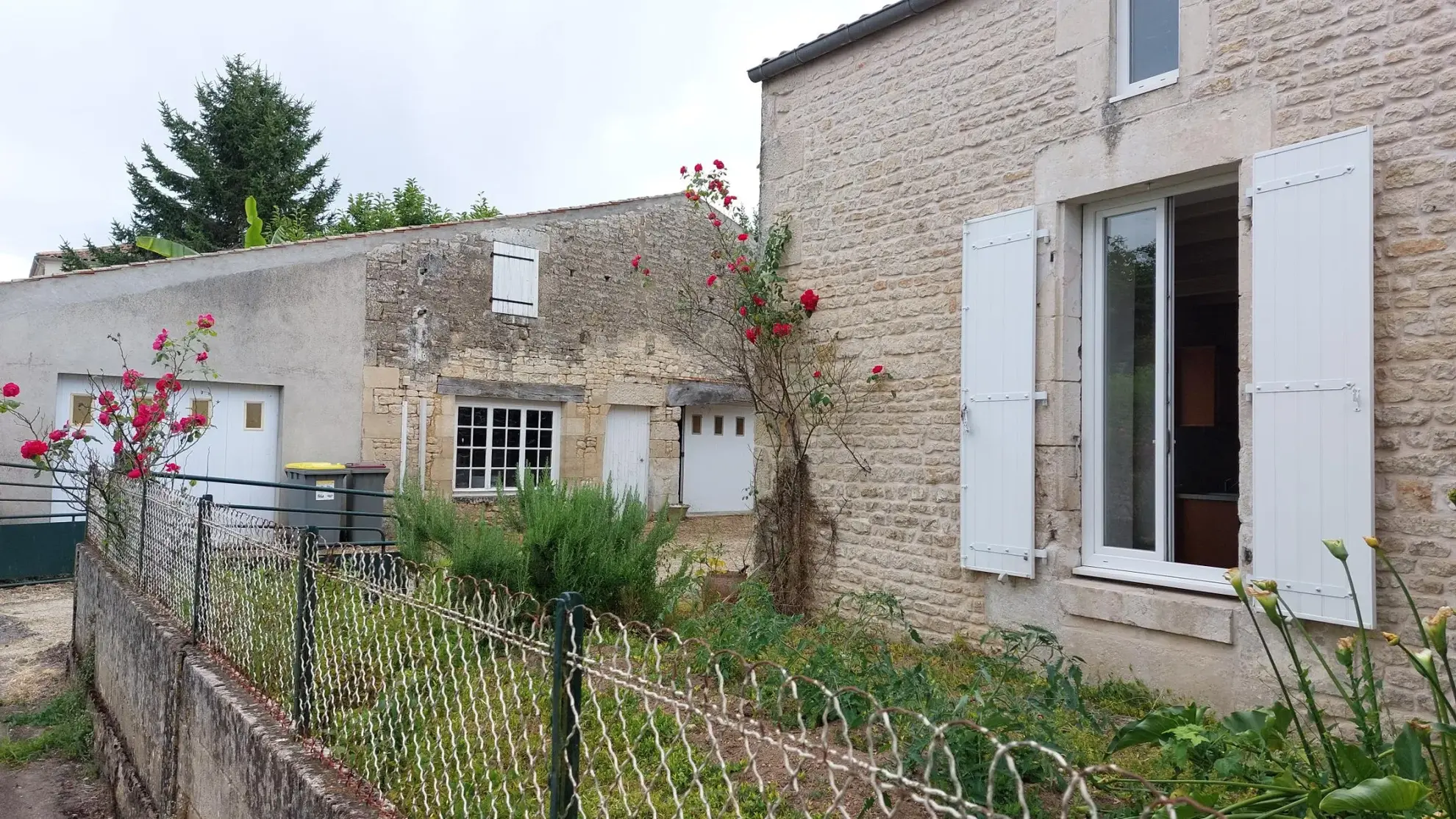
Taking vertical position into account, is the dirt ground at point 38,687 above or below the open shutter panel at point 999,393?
below

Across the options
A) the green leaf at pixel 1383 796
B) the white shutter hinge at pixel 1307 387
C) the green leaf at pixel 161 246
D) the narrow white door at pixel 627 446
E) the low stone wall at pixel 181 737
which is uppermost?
the green leaf at pixel 161 246

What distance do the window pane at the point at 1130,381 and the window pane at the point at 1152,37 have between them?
724 millimetres

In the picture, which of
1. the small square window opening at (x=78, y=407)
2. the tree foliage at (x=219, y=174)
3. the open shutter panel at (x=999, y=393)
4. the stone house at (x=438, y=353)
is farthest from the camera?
the tree foliage at (x=219, y=174)

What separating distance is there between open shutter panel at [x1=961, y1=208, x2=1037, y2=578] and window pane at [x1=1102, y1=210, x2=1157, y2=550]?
15.5 inches

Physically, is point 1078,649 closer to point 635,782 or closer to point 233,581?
point 635,782

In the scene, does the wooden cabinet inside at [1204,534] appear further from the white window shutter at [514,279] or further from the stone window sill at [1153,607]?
the white window shutter at [514,279]

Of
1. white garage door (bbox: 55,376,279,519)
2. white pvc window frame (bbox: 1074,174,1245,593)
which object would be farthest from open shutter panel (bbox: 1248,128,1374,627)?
white garage door (bbox: 55,376,279,519)

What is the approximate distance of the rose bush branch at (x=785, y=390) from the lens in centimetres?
623

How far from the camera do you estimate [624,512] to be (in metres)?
5.70

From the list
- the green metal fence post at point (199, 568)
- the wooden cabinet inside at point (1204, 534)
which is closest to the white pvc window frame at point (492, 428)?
the green metal fence post at point (199, 568)

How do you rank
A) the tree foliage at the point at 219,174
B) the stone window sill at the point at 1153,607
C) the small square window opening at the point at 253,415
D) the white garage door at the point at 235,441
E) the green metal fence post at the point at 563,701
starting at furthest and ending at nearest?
the tree foliage at the point at 219,174, the small square window opening at the point at 253,415, the white garage door at the point at 235,441, the stone window sill at the point at 1153,607, the green metal fence post at the point at 563,701

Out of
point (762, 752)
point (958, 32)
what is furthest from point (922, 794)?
point (958, 32)

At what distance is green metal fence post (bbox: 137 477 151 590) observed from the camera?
545 centimetres

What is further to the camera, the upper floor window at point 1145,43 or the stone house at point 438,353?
the stone house at point 438,353
